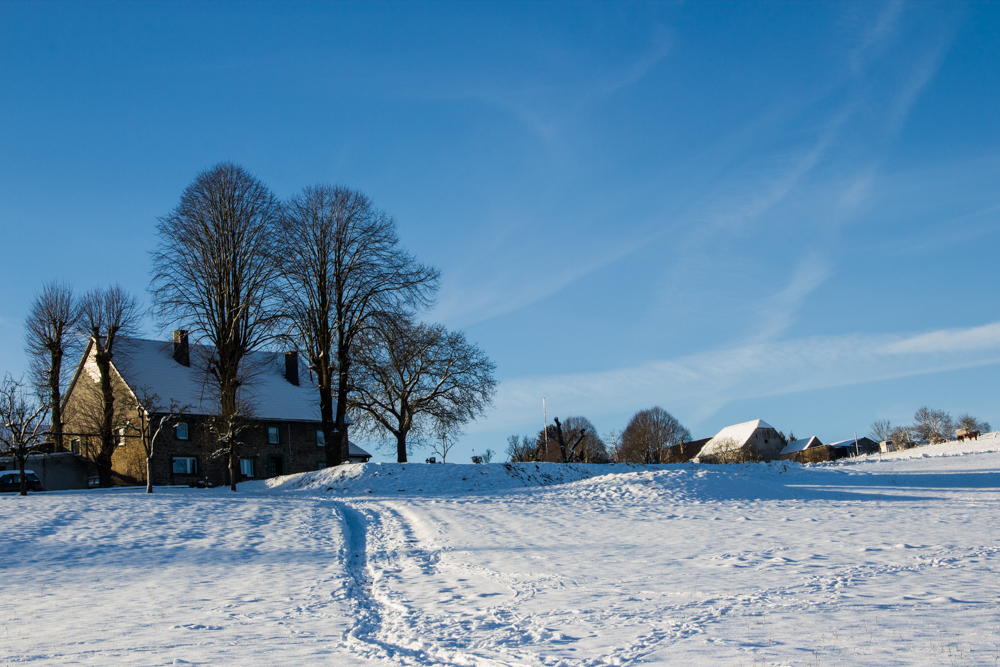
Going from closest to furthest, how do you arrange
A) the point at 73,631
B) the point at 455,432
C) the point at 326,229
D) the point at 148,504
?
the point at 73,631
the point at 148,504
the point at 326,229
the point at 455,432

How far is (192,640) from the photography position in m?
8.87

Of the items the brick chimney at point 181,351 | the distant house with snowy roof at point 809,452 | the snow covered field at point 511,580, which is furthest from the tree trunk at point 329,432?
the distant house with snowy roof at point 809,452

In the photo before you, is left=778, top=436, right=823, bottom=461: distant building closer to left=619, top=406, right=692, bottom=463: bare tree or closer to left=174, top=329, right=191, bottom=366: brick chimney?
left=619, top=406, right=692, bottom=463: bare tree

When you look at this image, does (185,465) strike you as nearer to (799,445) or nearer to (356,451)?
(356,451)

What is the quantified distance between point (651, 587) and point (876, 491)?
20154 mm

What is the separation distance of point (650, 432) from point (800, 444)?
29969 mm

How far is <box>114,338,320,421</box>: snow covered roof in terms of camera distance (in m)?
42.7

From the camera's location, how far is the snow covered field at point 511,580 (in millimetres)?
7871

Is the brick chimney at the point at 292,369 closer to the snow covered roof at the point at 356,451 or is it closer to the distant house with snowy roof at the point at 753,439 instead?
→ the snow covered roof at the point at 356,451

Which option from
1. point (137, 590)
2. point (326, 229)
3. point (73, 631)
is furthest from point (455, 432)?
point (73, 631)

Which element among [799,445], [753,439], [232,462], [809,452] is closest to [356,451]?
[232,462]

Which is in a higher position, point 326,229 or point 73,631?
point 326,229

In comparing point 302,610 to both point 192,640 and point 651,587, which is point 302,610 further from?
point 651,587

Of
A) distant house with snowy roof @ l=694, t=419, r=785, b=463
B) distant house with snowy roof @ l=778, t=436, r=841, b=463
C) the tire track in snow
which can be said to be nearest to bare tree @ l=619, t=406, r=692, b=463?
distant house with snowy roof @ l=694, t=419, r=785, b=463
